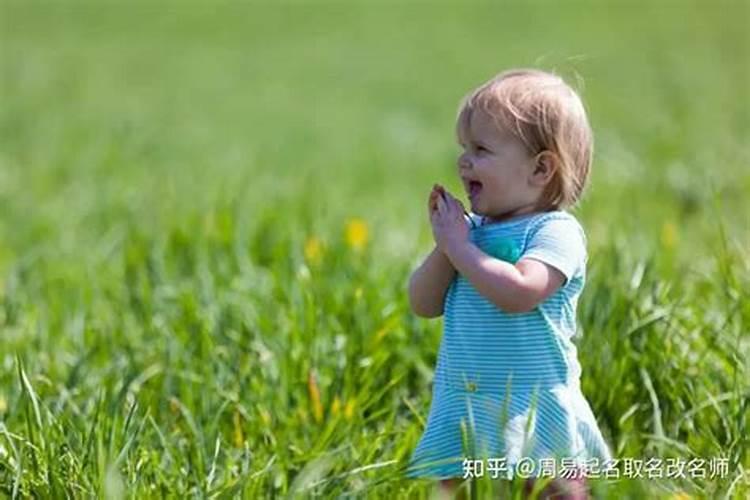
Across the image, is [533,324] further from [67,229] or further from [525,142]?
[67,229]

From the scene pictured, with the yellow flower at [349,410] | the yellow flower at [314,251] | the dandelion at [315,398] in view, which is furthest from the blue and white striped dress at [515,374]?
the yellow flower at [314,251]

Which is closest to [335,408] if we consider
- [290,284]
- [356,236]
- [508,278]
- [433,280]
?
[433,280]

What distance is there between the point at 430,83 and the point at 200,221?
25.3 ft

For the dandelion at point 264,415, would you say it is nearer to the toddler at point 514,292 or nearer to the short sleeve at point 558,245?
the toddler at point 514,292

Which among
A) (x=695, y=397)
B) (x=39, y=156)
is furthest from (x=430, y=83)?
(x=695, y=397)

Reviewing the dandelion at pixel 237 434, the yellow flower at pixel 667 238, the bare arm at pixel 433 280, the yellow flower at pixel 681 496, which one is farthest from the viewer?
the yellow flower at pixel 667 238

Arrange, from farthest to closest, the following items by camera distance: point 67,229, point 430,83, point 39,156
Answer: point 430,83 → point 39,156 → point 67,229

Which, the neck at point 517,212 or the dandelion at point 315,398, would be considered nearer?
the neck at point 517,212

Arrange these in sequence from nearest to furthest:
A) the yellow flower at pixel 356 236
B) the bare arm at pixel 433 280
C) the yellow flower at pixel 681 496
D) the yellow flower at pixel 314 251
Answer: the yellow flower at pixel 681 496
the bare arm at pixel 433 280
the yellow flower at pixel 314 251
the yellow flower at pixel 356 236

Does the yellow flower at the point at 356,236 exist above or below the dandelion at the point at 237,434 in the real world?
below

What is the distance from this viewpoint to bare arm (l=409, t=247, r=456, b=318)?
3045 millimetres

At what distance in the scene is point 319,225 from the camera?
560 cm

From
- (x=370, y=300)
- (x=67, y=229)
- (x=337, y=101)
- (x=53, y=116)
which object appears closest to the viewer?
(x=370, y=300)

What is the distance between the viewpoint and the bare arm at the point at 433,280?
304 centimetres
